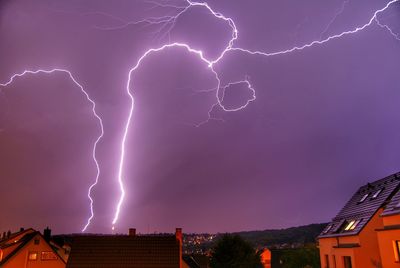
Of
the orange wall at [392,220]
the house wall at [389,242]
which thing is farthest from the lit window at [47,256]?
the orange wall at [392,220]

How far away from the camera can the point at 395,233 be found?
1370 cm

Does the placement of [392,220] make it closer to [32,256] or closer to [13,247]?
[32,256]

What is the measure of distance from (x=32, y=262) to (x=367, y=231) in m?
23.4

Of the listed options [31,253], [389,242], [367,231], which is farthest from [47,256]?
[389,242]

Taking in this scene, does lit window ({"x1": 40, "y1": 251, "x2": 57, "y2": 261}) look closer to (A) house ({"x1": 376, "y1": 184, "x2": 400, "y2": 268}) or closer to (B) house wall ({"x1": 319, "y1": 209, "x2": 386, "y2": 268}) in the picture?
(B) house wall ({"x1": 319, "y1": 209, "x2": 386, "y2": 268})

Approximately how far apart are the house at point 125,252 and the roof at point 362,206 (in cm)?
877

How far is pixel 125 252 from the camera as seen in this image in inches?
890

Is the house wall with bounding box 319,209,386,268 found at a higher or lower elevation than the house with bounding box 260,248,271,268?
lower

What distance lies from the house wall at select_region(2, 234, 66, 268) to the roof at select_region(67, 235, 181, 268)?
7674 mm

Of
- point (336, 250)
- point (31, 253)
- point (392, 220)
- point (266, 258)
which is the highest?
point (266, 258)

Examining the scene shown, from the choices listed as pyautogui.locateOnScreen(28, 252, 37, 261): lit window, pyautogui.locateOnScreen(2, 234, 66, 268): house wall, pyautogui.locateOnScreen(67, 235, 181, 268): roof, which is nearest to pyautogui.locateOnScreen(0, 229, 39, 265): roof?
pyautogui.locateOnScreen(2, 234, 66, 268): house wall

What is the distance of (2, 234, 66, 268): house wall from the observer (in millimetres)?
28072

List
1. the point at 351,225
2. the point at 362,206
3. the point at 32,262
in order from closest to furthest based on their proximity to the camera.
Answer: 1. the point at 351,225
2. the point at 362,206
3. the point at 32,262

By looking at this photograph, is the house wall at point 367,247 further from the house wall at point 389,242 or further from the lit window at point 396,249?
the lit window at point 396,249
